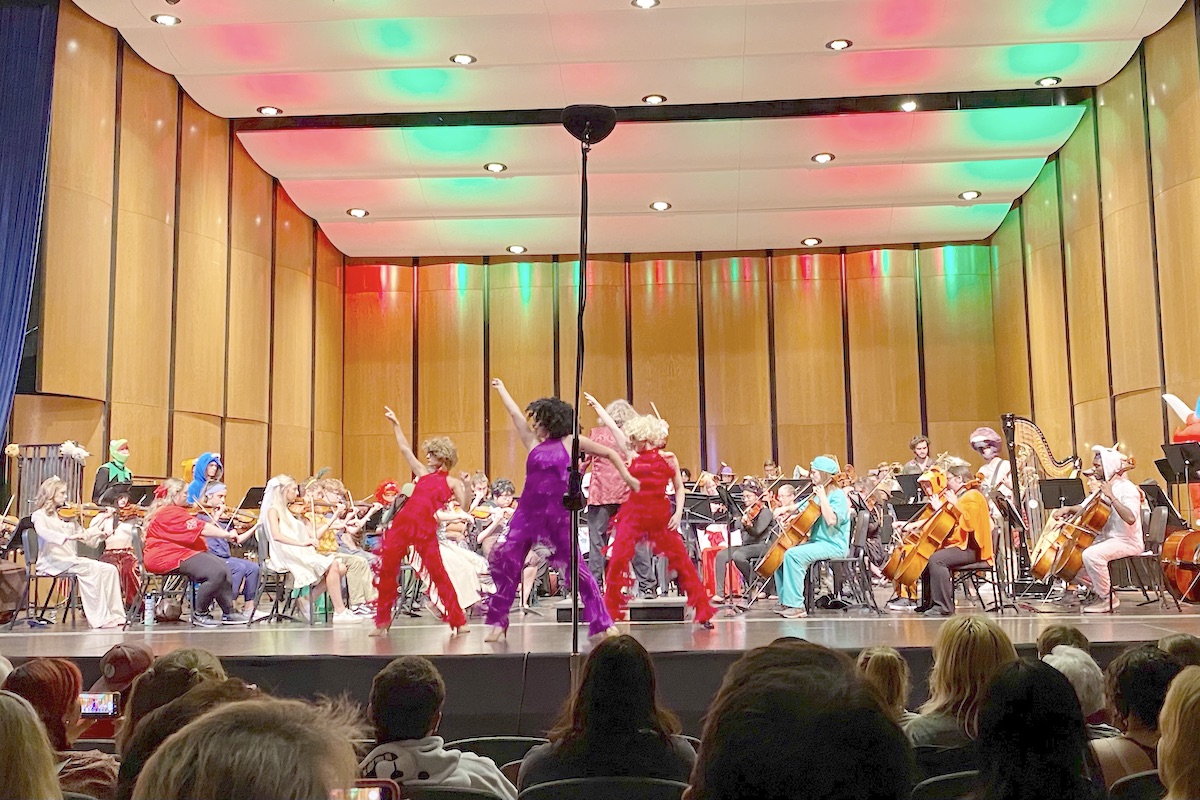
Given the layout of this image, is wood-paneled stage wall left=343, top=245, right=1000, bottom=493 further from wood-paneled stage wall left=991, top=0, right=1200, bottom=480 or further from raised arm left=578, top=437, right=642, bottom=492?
raised arm left=578, top=437, right=642, bottom=492

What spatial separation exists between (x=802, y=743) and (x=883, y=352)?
51.7 feet

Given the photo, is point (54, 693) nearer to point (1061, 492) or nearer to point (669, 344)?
point (1061, 492)

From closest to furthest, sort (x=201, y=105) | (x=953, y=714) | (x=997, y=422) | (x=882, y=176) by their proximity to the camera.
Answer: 1. (x=953, y=714)
2. (x=201, y=105)
3. (x=882, y=176)
4. (x=997, y=422)

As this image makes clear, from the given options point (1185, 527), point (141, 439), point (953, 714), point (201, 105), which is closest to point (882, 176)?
point (1185, 527)

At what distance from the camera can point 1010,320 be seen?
1530 centimetres

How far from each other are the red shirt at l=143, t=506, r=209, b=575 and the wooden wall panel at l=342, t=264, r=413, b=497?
340 inches

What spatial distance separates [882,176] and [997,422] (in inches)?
184

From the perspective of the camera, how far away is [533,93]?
37.0 feet

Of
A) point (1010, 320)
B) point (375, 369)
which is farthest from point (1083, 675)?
point (375, 369)

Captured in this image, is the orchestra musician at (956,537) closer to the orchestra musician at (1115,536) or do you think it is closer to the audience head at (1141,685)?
the orchestra musician at (1115,536)

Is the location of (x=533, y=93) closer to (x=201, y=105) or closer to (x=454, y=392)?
(x=201, y=105)

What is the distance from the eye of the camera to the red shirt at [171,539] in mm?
7574

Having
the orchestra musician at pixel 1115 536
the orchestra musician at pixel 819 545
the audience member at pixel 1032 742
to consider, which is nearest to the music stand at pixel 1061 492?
the orchestra musician at pixel 1115 536

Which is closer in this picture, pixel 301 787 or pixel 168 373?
pixel 301 787
